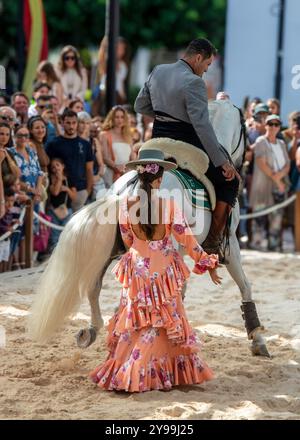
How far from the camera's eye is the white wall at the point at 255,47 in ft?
52.4

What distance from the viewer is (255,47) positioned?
53.2 feet

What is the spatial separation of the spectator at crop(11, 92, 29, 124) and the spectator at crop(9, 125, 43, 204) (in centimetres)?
92

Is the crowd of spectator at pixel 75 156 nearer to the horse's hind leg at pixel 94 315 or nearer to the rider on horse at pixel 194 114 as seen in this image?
the rider on horse at pixel 194 114

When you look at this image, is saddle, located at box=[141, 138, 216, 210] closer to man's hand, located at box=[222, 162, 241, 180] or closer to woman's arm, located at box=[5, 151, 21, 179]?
man's hand, located at box=[222, 162, 241, 180]

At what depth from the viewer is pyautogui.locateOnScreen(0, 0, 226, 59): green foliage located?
3309 centimetres

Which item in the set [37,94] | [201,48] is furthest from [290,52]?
[201,48]

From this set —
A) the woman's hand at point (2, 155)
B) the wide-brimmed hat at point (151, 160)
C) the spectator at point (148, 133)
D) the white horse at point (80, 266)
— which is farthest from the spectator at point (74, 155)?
the wide-brimmed hat at point (151, 160)

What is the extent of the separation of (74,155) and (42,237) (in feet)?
3.25

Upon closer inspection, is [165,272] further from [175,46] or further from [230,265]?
[175,46]

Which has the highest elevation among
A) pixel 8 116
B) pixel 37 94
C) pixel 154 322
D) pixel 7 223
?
pixel 37 94

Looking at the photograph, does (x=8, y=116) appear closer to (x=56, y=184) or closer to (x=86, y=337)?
(x=56, y=184)

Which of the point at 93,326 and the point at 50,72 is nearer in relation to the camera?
the point at 93,326

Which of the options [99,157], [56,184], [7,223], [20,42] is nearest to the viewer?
[7,223]

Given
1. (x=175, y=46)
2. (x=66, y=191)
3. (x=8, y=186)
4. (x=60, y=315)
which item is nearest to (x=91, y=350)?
(x=60, y=315)
